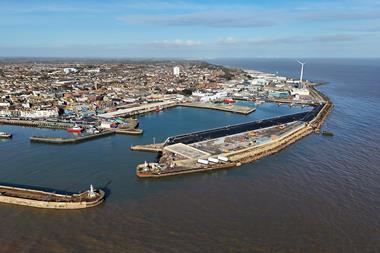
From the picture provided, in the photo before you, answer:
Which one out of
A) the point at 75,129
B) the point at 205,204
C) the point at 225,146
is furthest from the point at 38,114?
the point at 205,204

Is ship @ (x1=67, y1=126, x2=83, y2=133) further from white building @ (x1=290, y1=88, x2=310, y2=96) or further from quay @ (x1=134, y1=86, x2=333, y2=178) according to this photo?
white building @ (x1=290, y1=88, x2=310, y2=96)

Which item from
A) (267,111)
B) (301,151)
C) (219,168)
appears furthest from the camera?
(267,111)

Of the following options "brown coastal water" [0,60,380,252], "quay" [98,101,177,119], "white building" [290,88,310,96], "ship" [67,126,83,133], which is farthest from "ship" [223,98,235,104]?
"ship" [67,126,83,133]

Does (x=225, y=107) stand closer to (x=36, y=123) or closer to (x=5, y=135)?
(x=36, y=123)

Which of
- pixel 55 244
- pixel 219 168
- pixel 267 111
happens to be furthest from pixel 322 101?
pixel 55 244

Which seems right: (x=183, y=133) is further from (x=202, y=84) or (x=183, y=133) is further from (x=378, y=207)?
(x=202, y=84)

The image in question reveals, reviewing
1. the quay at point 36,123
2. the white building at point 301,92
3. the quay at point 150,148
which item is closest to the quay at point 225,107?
the white building at point 301,92

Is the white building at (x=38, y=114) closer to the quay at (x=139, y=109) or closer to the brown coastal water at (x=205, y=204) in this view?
the quay at (x=139, y=109)
